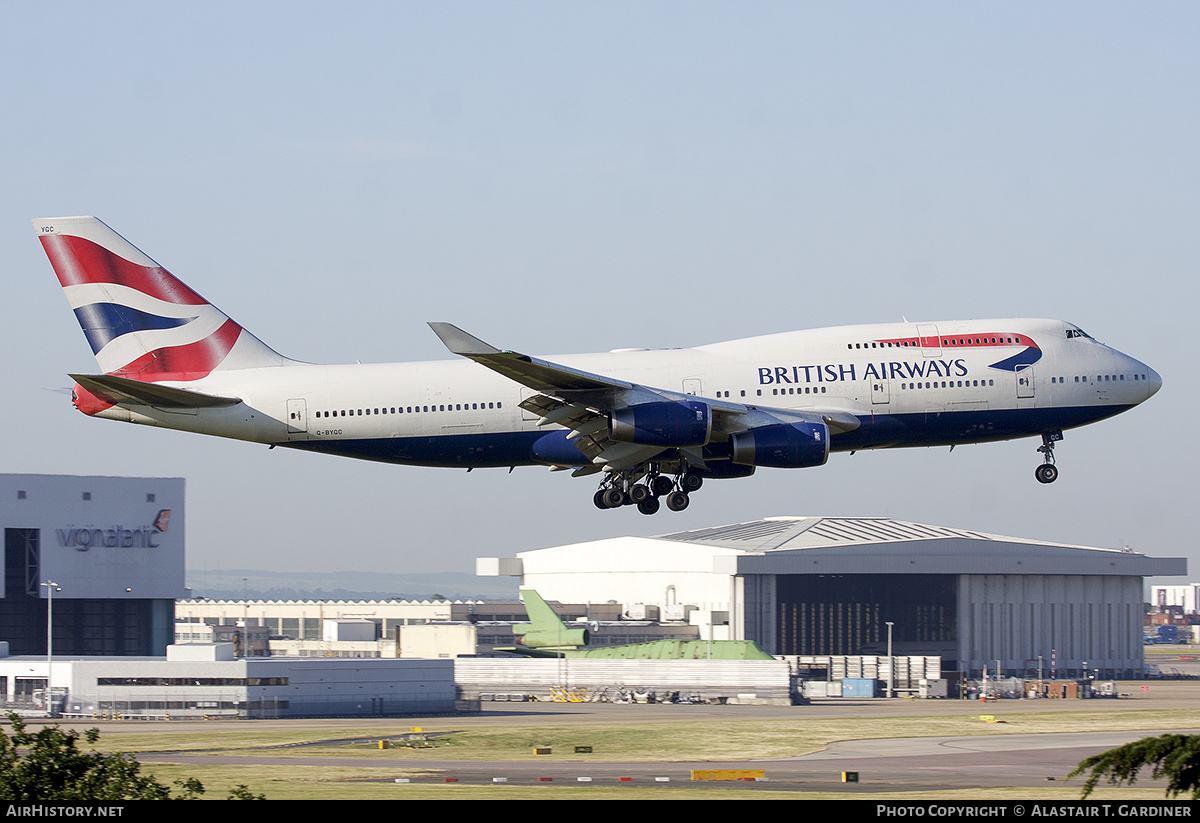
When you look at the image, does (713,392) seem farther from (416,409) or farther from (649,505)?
(416,409)

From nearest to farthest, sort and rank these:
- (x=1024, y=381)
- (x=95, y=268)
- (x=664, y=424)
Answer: (x=664, y=424) → (x=1024, y=381) → (x=95, y=268)

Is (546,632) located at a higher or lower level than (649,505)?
lower

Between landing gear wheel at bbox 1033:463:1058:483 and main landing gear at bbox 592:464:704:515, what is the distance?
12.5 metres

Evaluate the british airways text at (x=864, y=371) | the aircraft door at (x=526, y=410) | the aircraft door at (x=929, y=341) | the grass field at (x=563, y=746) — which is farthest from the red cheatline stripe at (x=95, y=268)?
the aircraft door at (x=929, y=341)

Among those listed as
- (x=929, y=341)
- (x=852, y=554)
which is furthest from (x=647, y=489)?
(x=852, y=554)

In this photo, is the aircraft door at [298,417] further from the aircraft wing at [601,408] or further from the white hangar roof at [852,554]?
the white hangar roof at [852,554]

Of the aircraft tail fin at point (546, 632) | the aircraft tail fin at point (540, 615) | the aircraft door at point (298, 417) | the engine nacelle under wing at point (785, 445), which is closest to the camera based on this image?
the engine nacelle under wing at point (785, 445)

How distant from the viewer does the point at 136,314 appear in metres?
53.4

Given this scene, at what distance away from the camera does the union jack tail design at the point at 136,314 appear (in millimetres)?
52906

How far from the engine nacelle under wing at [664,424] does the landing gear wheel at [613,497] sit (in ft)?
16.7

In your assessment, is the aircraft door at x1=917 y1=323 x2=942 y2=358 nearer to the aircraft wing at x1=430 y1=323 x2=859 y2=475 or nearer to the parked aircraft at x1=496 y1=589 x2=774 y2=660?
the aircraft wing at x1=430 y1=323 x2=859 y2=475

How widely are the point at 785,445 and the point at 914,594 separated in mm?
101146
